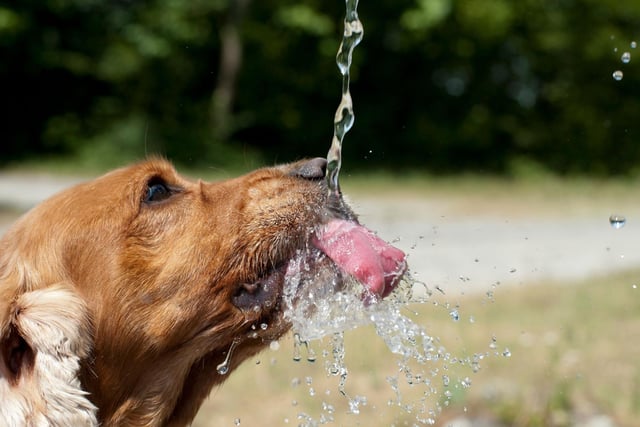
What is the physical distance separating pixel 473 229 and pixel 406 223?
996mm

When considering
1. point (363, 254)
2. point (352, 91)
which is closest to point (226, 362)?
point (363, 254)

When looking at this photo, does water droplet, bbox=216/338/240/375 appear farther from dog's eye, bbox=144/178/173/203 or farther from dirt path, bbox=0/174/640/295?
dirt path, bbox=0/174/640/295

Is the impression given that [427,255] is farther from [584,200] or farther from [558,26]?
[558,26]

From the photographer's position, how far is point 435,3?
18266 millimetres

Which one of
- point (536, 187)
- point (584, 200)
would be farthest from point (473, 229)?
point (536, 187)

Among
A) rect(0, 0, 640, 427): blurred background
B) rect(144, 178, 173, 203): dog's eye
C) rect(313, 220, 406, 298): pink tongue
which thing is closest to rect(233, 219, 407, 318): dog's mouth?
rect(313, 220, 406, 298): pink tongue

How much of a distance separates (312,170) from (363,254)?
485mm

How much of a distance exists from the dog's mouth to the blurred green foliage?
55.2ft

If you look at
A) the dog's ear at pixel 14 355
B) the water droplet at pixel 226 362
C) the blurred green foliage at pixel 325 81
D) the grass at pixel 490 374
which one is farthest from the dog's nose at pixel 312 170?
the blurred green foliage at pixel 325 81

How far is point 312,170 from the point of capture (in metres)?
3.77

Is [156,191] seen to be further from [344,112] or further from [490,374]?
[490,374]

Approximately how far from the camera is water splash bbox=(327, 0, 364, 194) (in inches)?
145

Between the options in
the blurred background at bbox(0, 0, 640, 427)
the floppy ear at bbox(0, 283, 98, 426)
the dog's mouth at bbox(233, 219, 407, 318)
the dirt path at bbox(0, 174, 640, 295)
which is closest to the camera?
the floppy ear at bbox(0, 283, 98, 426)

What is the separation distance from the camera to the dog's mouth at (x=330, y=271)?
3.50m
